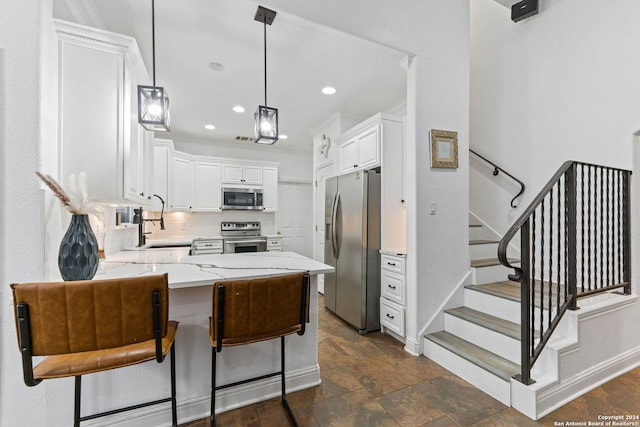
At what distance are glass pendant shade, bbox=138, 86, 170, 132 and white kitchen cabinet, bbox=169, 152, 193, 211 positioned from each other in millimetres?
3309

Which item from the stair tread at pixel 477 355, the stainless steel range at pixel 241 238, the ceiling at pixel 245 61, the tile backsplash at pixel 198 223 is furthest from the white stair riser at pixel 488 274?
the tile backsplash at pixel 198 223

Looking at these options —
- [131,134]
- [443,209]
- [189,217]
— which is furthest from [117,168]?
[189,217]

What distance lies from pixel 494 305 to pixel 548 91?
2.36 meters

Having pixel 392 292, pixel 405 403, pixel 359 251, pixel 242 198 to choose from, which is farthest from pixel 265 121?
pixel 242 198

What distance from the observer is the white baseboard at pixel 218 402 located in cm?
157

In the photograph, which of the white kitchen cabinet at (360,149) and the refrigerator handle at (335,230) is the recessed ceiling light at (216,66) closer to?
the white kitchen cabinet at (360,149)

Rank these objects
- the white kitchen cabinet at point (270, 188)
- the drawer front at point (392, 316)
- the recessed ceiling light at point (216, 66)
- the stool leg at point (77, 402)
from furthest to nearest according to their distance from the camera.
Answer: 1. the white kitchen cabinet at point (270, 188)
2. the recessed ceiling light at point (216, 66)
3. the drawer front at point (392, 316)
4. the stool leg at point (77, 402)

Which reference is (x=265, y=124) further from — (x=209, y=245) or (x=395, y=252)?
(x=209, y=245)

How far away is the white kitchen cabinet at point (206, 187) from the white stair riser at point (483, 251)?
4411mm

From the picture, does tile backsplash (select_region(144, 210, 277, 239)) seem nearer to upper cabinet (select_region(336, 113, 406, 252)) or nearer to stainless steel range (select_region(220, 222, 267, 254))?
stainless steel range (select_region(220, 222, 267, 254))

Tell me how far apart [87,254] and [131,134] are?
3.24ft

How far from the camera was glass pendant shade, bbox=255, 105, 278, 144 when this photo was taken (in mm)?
2098

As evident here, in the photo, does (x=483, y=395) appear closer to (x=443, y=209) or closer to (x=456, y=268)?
(x=456, y=268)

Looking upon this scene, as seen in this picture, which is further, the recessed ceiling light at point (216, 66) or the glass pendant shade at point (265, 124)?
the recessed ceiling light at point (216, 66)
